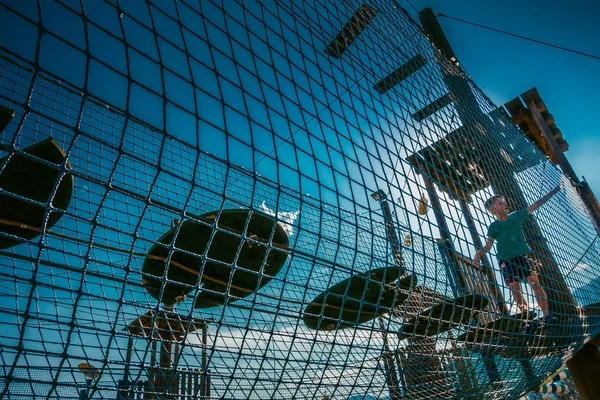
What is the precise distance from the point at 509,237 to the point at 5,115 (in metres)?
1.97

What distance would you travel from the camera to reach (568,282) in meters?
2.20

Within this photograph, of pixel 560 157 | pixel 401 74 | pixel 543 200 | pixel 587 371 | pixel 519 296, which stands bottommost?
pixel 587 371

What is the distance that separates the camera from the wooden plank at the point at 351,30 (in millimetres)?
1540

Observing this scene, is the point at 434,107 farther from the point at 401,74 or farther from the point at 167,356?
the point at 167,356

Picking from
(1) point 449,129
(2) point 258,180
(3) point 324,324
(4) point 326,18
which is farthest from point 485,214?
(2) point 258,180

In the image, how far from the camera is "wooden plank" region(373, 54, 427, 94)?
5.35 feet

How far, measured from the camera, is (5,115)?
0.99 m

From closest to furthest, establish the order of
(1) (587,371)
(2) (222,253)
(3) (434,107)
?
(2) (222,253), (3) (434,107), (1) (587,371)

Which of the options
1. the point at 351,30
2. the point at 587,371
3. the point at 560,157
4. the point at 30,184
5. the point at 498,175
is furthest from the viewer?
the point at 560,157

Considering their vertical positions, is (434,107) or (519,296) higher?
(434,107)

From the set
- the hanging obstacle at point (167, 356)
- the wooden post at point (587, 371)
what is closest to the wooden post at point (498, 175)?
the wooden post at point (587, 371)

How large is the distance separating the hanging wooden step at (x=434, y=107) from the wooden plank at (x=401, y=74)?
194mm

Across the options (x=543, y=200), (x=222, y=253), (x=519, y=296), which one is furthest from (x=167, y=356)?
(x=543, y=200)

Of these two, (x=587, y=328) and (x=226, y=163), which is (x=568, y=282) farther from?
(x=226, y=163)
